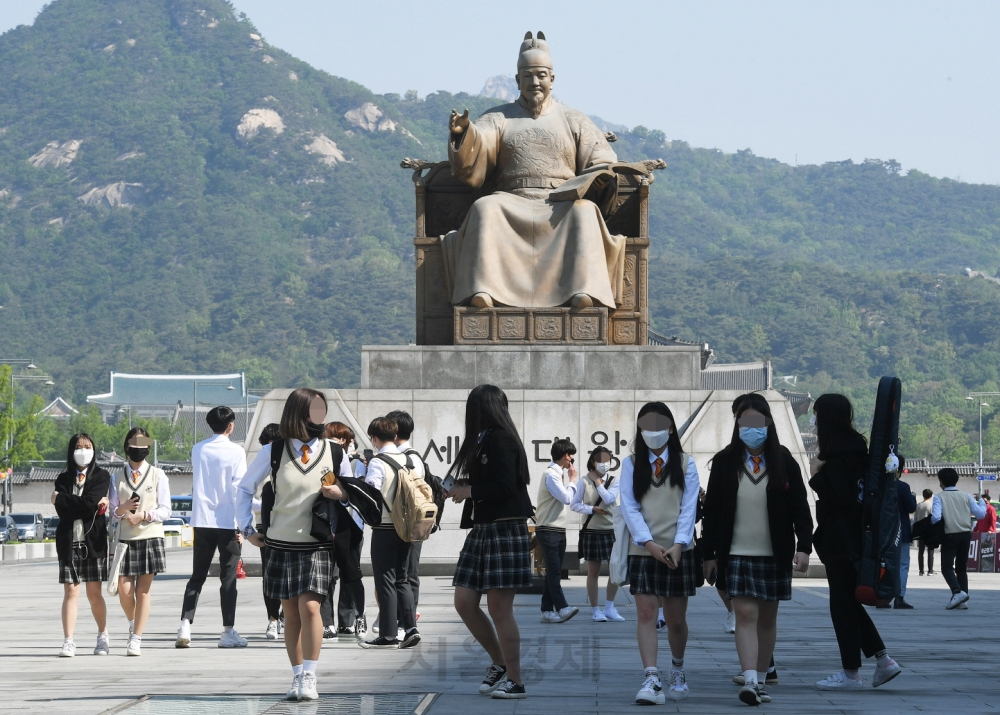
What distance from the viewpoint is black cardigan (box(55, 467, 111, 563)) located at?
8.48 meters

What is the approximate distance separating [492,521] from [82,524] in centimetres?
292

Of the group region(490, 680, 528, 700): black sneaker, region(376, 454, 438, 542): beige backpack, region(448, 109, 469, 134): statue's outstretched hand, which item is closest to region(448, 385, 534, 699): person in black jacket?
region(490, 680, 528, 700): black sneaker

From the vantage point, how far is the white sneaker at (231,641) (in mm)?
8547

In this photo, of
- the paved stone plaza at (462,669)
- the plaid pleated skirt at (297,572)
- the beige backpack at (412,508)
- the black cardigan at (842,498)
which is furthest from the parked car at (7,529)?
the black cardigan at (842,498)

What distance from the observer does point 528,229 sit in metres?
14.7

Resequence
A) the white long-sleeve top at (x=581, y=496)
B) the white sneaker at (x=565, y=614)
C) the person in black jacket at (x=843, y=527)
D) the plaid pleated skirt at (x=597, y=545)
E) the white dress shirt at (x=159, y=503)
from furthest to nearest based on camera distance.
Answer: the plaid pleated skirt at (x=597, y=545)
the white long-sleeve top at (x=581, y=496)
the white sneaker at (x=565, y=614)
the white dress shirt at (x=159, y=503)
the person in black jacket at (x=843, y=527)

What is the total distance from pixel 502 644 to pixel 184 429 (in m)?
67.6

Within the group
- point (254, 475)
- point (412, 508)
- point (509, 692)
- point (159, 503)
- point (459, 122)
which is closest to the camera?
point (509, 692)

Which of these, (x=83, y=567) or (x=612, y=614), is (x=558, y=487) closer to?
(x=612, y=614)

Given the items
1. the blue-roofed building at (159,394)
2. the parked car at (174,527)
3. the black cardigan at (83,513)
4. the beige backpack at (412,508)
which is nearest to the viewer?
the beige backpack at (412,508)

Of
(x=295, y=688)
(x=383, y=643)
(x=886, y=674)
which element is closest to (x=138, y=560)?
(x=383, y=643)

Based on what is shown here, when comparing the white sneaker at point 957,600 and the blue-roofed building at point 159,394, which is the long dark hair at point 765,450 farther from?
the blue-roofed building at point 159,394

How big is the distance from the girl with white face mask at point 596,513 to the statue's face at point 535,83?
229 inches

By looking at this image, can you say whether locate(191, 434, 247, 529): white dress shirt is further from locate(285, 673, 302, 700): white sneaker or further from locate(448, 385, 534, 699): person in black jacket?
locate(285, 673, 302, 700): white sneaker
